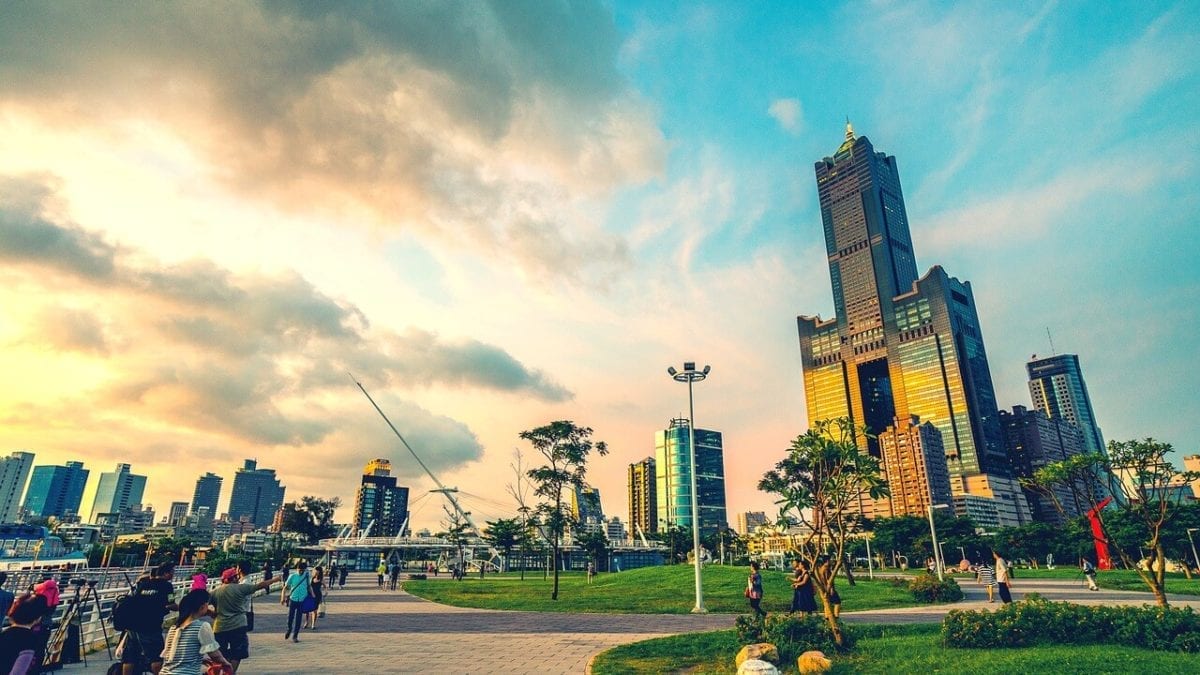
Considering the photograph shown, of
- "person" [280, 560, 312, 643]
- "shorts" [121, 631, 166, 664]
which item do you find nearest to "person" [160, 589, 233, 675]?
"shorts" [121, 631, 166, 664]

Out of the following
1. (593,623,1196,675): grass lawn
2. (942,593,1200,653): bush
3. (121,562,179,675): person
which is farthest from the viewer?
(942,593,1200,653): bush

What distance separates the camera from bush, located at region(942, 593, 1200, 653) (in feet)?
37.6

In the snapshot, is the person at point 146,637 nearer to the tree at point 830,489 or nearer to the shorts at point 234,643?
the shorts at point 234,643

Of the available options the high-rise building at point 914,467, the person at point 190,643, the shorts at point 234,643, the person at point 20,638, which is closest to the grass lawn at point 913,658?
the shorts at point 234,643

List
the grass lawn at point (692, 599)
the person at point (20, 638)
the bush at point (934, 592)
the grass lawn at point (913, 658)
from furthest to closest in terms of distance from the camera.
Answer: the bush at point (934, 592) < the grass lawn at point (692, 599) < the grass lawn at point (913, 658) < the person at point (20, 638)

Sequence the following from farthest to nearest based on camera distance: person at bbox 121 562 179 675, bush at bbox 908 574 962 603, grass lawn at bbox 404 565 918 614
Result: bush at bbox 908 574 962 603, grass lawn at bbox 404 565 918 614, person at bbox 121 562 179 675

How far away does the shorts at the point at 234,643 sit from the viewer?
946cm

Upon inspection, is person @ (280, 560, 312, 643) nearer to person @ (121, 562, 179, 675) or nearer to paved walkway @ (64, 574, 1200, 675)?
paved walkway @ (64, 574, 1200, 675)

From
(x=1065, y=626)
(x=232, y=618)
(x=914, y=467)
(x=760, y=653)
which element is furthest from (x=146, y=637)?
(x=914, y=467)

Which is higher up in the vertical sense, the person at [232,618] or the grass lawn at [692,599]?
the person at [232,618]

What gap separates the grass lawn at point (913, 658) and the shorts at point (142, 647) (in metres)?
7.04

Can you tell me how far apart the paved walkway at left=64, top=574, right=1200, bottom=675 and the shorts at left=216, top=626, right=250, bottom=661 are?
2003 millimetres

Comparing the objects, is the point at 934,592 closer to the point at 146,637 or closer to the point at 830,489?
the point at 830,489

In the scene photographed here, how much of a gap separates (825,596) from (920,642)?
2368mm
